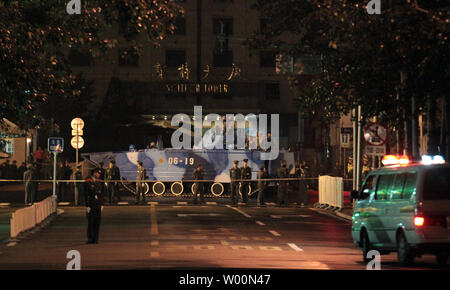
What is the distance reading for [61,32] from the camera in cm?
2095

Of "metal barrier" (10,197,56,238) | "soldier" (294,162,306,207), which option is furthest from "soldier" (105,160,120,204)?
"metal barrier" (10,197,56,238)

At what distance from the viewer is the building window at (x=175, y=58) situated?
9125 cm

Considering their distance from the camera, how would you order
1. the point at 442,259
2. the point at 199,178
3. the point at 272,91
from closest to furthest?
the point at 442,259, the point at 199,178, the point at 272,91

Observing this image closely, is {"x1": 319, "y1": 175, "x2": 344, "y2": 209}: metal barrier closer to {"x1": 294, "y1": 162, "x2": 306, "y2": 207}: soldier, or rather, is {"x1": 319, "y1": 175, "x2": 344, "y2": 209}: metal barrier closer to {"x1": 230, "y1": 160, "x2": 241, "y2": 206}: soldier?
{"x1": 294, "y1": 162, "x2": 306, "y2": 207}: soldier

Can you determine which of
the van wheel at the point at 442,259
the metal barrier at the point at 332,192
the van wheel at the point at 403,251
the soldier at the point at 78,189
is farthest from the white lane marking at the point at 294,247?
the soldier at the point at 78,189

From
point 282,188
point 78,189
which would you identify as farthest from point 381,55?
point 78,189

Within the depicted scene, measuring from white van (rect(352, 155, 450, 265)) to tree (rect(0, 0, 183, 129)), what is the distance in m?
5.22

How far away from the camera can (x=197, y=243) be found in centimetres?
2592

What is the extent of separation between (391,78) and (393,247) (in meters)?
9.87

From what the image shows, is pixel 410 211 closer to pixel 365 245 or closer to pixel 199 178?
pixel 365 245

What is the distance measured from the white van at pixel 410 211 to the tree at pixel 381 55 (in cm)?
380

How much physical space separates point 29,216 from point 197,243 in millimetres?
6911

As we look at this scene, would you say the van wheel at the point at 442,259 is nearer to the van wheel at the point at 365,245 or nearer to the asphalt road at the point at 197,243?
the asphalt road at the point at 197,243

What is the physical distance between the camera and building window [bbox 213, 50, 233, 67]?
92.0 meters
